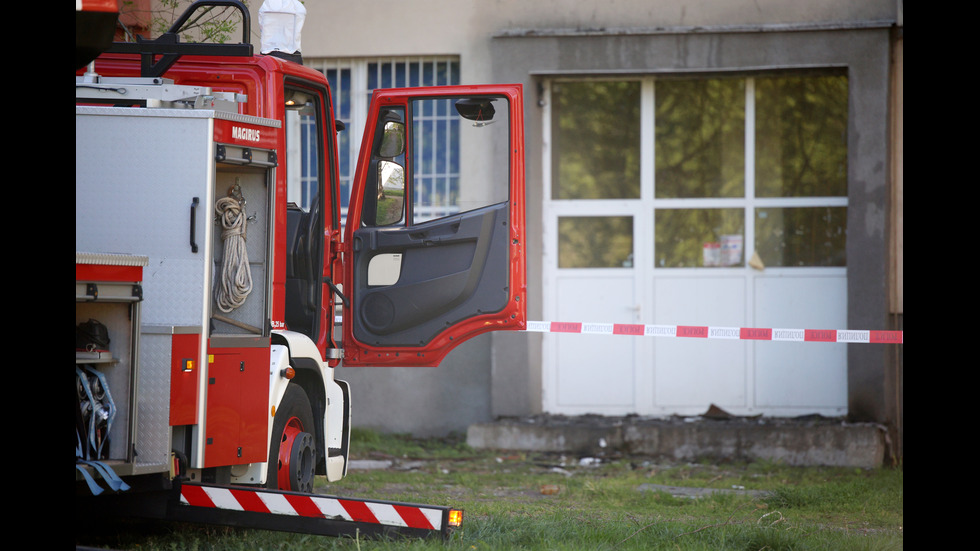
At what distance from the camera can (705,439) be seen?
985cm

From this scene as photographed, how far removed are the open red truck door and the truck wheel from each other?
2.45 feet

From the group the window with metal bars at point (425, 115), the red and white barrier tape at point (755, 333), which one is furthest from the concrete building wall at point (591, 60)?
the red and white barrier tape at point (755, 333)

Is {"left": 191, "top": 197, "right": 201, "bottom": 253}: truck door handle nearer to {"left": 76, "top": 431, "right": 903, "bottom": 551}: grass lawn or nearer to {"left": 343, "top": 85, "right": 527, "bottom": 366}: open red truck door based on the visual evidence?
{"left": 76, "top": 431, "right": 903, "bottom": 551}: grass lawn

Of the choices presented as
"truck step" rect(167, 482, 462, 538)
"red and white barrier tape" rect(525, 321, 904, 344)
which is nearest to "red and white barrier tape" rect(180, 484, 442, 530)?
"truck step" rect(167, 482, 462, 538)

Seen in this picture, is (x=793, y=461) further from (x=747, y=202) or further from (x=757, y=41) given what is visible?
(x=757, y=41)

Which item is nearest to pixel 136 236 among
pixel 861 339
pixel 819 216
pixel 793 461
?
pixel 861 339

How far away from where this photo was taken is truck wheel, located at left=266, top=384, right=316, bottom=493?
19.0 ft

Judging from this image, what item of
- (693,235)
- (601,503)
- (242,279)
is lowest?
(601,503)

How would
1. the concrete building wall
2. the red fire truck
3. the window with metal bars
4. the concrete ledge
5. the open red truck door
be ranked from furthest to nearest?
the window with metal bars, the concrete building wall, the concrete ledge, the open red truck door, the red fire truck

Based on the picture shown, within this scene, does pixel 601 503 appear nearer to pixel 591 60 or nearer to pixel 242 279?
pixel 242 279

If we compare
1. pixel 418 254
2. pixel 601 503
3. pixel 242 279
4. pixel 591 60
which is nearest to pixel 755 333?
pixel 601 503

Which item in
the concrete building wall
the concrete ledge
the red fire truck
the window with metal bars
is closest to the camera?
the red fire truck

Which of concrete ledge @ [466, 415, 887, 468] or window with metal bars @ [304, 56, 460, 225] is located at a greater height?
window with metal bars @ [304, 56, 460, 225]

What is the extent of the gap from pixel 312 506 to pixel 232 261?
1.34 metres
